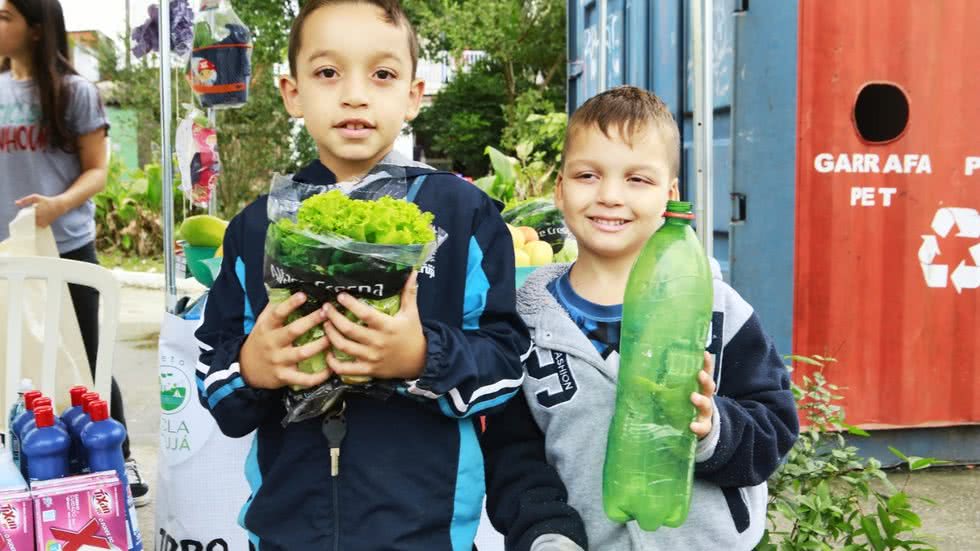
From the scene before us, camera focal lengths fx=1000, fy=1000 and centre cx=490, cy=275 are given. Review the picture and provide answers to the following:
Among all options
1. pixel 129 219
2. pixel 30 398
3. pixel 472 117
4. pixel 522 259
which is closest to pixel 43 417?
pixel 30 398

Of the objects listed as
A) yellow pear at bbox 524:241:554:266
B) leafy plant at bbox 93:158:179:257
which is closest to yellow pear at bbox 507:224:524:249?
yellow pear at bbox 524:241:554:266

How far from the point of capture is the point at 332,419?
1.63 metres

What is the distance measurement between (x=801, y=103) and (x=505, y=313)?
130 inches

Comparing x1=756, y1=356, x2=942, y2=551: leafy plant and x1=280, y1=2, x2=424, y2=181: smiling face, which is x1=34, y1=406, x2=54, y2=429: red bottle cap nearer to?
x1=280, y1=2, x2=424, y2=181: smiling face

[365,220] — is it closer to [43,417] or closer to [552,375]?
[552,375]

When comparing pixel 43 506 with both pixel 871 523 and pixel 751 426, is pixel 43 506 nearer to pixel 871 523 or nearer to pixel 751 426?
pixel 751 426

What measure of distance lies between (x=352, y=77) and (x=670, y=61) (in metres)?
3.98

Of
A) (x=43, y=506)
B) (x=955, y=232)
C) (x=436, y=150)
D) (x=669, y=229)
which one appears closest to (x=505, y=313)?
(x=669, y=229)

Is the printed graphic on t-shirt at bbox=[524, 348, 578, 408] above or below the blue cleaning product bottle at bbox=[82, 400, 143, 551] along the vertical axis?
above

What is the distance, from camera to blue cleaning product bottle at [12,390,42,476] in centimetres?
207

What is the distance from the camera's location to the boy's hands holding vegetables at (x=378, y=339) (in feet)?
4.70

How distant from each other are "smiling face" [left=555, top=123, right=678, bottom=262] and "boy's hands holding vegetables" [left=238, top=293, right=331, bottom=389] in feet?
1.76

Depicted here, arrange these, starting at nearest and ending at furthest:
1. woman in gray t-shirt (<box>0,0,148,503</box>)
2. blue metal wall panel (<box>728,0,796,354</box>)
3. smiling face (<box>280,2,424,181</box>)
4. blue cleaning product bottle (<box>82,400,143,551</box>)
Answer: smiling face (<box>280,2,424,181</box>) → blue cleaning product bottle (<box>82,400,143,551</box>) → woman in gray t-shirt (<box>0,0,148,503</box>) → blue metal wall panel (<box>728,0,796,354</box>)

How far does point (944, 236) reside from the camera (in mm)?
4750
